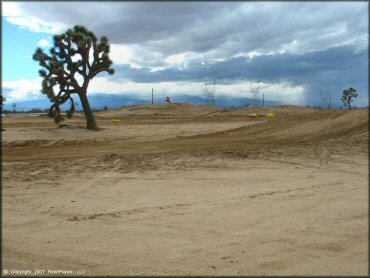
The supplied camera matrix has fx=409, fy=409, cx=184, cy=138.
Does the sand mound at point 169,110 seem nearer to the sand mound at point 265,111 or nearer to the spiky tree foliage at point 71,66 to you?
the sand mound at point 265,111

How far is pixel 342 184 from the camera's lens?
17.2 ft

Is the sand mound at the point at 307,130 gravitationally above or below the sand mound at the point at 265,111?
below

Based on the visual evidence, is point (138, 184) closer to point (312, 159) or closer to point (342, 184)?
point (312, 159)

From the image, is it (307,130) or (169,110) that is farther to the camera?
(169,110)

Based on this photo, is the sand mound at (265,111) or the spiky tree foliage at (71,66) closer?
the spiky tree foliage at (71,66)

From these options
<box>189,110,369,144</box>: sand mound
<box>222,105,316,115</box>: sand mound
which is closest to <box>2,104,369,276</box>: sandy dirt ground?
<box>189,110,369,144</box>: sand mound

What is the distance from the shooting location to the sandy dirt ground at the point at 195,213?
3902mm

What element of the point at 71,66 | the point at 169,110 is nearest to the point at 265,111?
the point at 169,110

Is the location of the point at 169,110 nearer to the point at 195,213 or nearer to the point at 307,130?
the point at 307,130

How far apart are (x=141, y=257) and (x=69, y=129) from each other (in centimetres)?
1870

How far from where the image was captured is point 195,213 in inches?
243

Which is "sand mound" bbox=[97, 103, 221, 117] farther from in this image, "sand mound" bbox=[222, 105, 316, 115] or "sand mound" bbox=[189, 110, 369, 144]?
"sand mound" bbox=[189, 110, 369, 144]

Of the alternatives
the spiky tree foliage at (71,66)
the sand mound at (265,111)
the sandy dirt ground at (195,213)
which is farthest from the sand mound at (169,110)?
the sandy dirt ground at (195,213)

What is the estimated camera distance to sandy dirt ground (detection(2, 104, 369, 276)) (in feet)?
12.8
